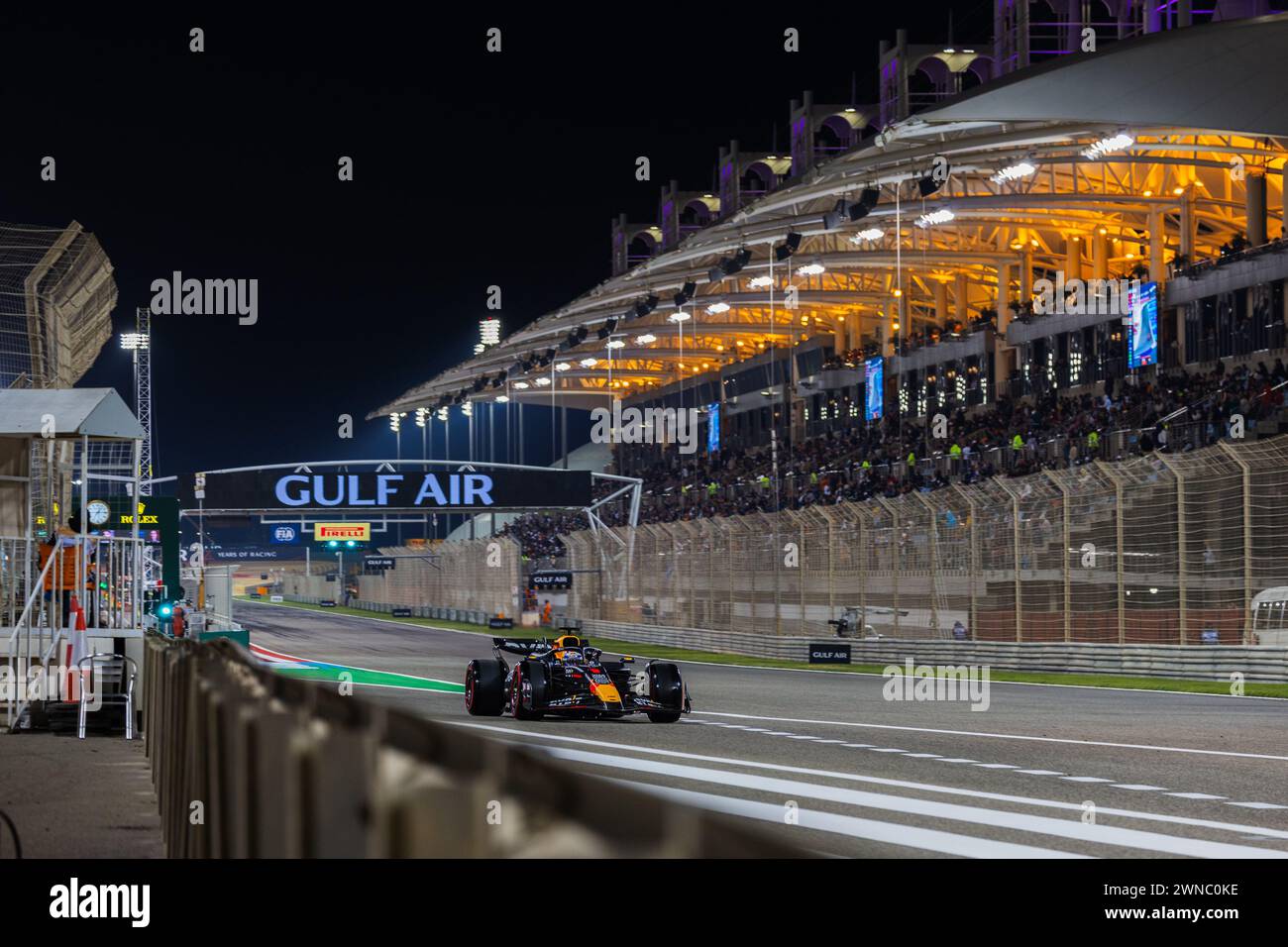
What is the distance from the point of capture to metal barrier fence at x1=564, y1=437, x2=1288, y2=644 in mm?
21266

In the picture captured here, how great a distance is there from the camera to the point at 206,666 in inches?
253

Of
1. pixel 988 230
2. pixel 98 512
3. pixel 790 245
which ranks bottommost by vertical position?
pixel 98 512

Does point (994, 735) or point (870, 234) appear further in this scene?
point (870, 234)

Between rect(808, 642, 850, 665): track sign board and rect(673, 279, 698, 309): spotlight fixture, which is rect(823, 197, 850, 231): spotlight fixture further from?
rect(808, 642, 850, 665): track sign board

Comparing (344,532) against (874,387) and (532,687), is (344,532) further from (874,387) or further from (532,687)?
(532,687)

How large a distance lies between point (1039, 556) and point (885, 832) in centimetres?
1748

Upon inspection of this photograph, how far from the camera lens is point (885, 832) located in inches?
335

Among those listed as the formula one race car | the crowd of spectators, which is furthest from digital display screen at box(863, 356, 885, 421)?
the formula one race car

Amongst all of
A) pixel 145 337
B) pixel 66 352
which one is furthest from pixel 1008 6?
pixel 145 337

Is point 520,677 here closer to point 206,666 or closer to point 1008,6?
point 206,666

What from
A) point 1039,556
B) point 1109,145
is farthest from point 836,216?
point 1039,556

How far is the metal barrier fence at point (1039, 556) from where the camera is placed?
21.3 m

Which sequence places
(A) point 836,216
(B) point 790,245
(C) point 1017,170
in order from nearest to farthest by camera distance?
(C) point 1017,170, (A) point 836,216, (B) point 790,245
